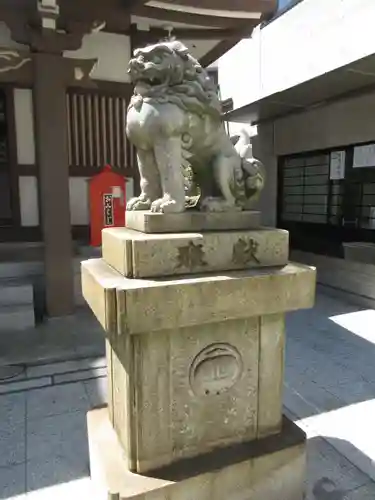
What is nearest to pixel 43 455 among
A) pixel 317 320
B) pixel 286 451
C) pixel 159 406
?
pixel 159 406

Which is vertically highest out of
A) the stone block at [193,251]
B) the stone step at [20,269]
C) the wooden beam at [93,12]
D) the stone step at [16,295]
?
the wooden beam at [93,12]

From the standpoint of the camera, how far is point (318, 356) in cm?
401

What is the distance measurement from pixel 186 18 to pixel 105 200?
276 cm

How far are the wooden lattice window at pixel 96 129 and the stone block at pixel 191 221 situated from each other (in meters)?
4.23

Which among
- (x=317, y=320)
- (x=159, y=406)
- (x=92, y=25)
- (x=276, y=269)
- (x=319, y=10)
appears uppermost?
(x=319, y=10)

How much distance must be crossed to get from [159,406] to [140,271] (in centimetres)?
64

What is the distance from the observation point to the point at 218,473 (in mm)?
1767

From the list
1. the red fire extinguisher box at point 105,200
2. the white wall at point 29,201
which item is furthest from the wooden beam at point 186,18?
the white wall at point 29,201

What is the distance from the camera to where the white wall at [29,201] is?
5.62 m

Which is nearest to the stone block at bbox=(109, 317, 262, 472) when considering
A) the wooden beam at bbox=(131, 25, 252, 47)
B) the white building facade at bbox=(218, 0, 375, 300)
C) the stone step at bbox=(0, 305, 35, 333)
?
the stone step at bbox=(0, 305, 35, 333)

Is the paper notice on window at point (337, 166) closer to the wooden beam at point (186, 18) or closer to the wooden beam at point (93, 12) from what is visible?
the wooden beam at point (186, 18)

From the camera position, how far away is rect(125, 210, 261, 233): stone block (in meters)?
1.78

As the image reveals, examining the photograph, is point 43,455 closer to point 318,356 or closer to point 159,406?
point 159,406

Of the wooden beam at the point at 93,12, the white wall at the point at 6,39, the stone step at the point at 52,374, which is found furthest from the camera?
the white wall at the point at 6,39
